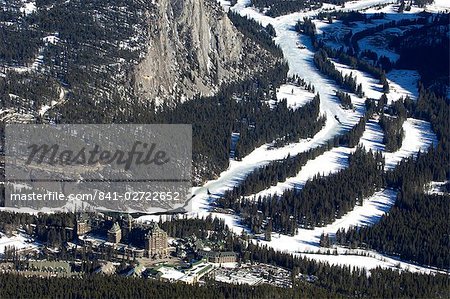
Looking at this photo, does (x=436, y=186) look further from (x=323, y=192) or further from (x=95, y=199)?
(x=95, y=199)

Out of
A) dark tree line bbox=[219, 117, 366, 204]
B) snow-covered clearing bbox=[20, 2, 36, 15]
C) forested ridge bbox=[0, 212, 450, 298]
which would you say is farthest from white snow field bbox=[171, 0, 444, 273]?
snow-covered clearing bbox=[20, 2, 36, 15]

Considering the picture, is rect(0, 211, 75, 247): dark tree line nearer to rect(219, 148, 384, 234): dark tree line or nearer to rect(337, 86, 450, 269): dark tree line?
rect(219, 148, 384, 234): dark tree line

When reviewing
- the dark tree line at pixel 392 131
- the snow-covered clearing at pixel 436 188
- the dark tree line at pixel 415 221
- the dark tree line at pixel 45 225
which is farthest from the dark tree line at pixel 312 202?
the dark tree line at pixel 45 225

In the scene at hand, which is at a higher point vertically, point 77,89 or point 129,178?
point 77,89

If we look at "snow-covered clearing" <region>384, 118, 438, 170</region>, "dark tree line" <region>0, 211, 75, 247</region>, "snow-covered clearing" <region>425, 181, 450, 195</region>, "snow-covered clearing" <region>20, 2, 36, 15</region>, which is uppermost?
"snow-covered clearing" <region>20, 2, 36, 15</region>

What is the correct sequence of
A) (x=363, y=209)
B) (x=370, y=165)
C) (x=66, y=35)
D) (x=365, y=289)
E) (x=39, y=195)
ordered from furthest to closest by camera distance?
(x=66, y=35) < (x=370, y=165) < (x=363, y=209) < (x=39, y=195) < (x=365, y=289)

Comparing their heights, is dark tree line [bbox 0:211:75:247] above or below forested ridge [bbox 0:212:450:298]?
above

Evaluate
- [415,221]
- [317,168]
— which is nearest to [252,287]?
[415,221]

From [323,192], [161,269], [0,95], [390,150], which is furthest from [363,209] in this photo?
[0,95]

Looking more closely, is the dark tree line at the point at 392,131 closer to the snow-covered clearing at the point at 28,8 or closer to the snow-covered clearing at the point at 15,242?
the snow-covered clearing at the point at 28,8

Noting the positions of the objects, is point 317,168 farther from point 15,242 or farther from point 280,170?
point 15,242

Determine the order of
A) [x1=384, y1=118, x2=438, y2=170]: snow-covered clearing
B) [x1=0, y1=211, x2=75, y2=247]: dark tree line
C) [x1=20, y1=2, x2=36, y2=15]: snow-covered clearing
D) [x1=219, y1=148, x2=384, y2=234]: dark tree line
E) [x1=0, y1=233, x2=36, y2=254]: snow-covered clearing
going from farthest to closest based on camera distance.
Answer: [x1=20, y1=2, x2=36, y2=15]: snow-covered clearing < [x1=384, y1=118, x2=438, y2=170]: snow-covered clearing < [x1=219, y1=148, x2=384, y2=234]: dark tree line < [x1=0, y1=211, x2=75, y2=247]: dark tree line < [x1=0, y1=233, x2=36, y2=254]: snow-covered clearing
